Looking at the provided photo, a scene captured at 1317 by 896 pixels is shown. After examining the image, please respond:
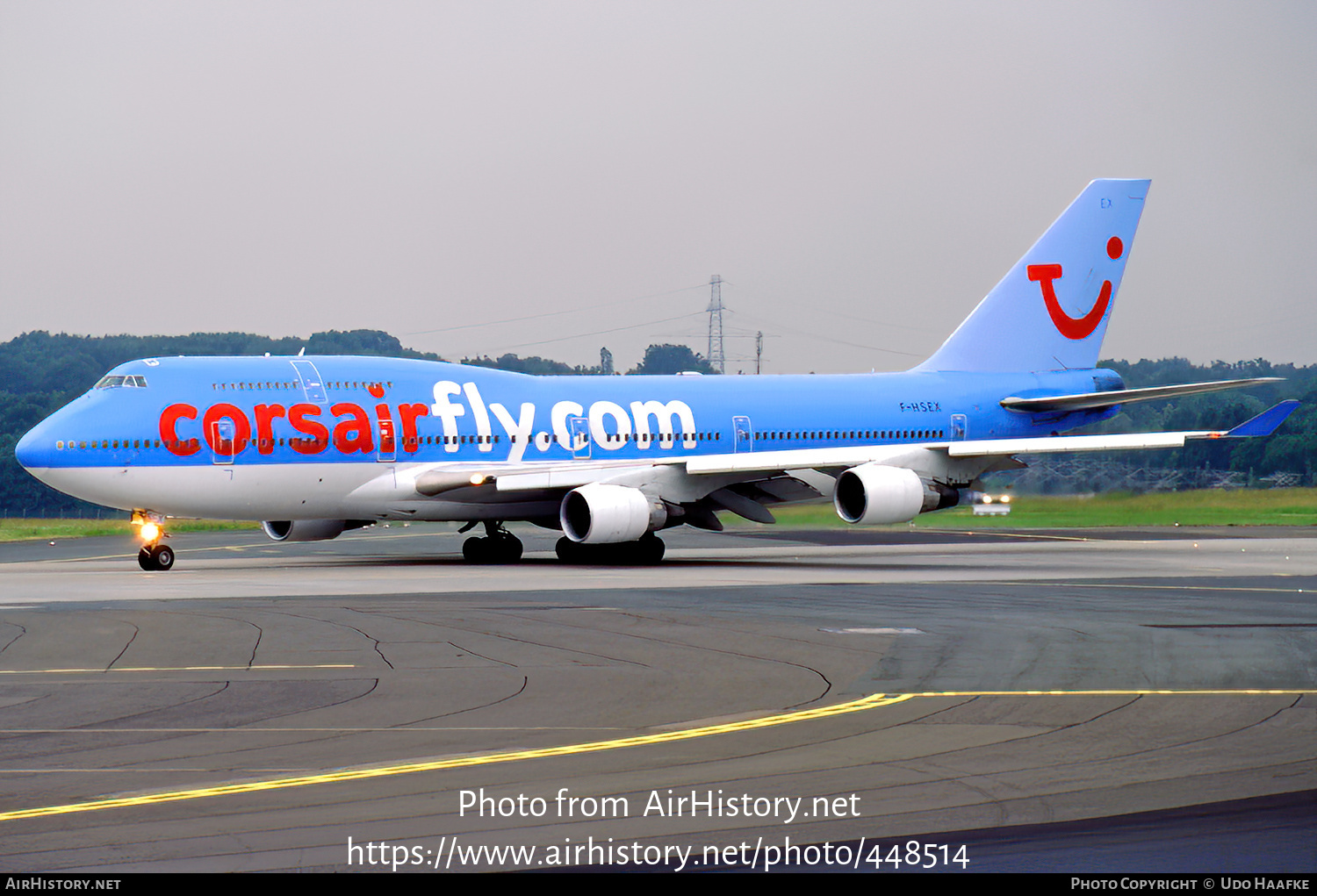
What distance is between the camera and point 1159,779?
9453 mm

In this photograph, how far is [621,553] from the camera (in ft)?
116

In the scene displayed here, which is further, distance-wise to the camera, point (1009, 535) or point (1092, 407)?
point (1009, 535)

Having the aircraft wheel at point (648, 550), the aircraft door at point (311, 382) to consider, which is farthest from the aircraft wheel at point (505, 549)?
the aircraft door at point (311, 382)

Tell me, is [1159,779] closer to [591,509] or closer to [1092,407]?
[591,509]

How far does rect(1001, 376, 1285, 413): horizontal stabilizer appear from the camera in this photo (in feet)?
119

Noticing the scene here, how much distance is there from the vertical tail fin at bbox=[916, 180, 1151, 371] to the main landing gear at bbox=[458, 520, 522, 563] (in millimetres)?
14654

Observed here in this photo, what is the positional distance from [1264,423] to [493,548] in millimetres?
18648

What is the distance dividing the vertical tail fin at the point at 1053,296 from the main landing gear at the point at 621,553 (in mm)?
12829

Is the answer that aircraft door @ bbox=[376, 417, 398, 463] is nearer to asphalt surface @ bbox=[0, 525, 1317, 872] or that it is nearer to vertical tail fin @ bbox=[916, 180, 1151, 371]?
asphalt surface @ bbox=[0, 525, 1317, 872]

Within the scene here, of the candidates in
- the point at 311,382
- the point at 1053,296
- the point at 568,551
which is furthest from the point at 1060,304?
the point at 311,382

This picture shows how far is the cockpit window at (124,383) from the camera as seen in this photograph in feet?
102
